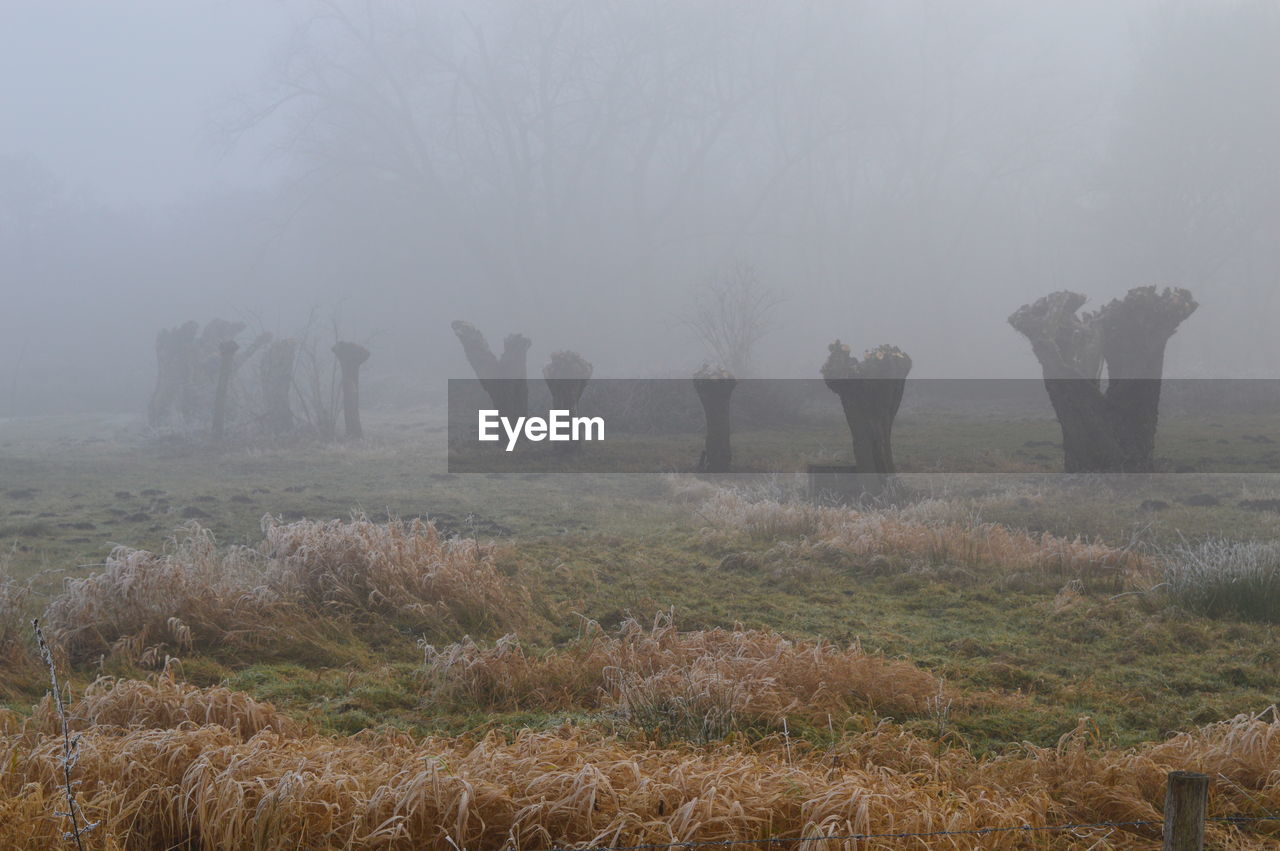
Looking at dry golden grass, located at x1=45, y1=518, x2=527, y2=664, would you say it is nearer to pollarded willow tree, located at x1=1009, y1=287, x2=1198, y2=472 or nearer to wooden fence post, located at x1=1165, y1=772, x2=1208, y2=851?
wooden fence post, located at x1=1165, y1=772, x2=1208, y2=851

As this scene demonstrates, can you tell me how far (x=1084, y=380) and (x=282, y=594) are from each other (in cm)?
1230

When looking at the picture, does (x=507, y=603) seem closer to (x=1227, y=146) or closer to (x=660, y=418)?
(x=660, y=418)

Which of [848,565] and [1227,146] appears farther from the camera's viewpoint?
[1227,146]

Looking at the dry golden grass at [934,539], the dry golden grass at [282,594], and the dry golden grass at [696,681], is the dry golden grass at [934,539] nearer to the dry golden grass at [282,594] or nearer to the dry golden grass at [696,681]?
the dry golden grass at [696,681]

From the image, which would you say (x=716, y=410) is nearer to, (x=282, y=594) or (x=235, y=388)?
(x=282, y=594)

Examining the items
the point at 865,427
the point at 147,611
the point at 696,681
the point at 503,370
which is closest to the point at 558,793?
the point at 696,681

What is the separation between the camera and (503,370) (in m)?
22.3

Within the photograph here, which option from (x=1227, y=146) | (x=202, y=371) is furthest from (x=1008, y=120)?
(x=202, y=371)

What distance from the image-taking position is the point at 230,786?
3.45 meters

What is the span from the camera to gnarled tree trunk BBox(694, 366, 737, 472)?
53.9 feet

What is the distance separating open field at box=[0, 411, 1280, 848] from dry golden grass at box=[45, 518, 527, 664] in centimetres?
2

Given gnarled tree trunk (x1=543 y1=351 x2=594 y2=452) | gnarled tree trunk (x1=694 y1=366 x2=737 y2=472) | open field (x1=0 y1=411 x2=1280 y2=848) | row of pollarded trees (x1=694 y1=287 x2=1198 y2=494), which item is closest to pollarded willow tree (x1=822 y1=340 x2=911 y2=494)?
row of pollarded trees (x1=694 y1=287 x2=1198 y2=494)

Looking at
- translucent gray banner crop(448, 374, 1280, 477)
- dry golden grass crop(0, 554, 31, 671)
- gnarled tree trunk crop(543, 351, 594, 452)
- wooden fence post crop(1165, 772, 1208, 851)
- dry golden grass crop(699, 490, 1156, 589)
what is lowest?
dry golden grass crop(0, 554, 31, 671)

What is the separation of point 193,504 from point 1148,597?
41.4 ft
